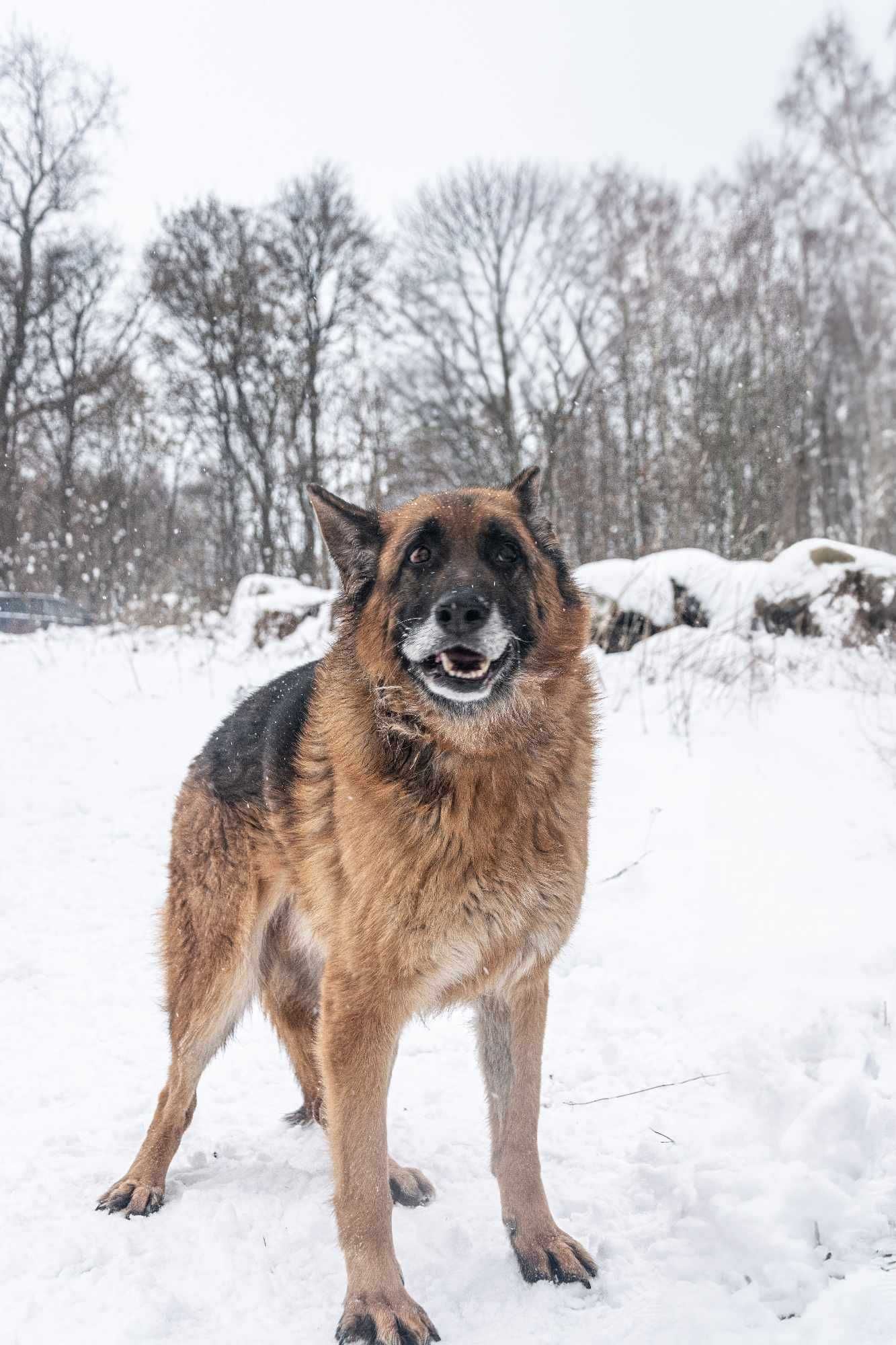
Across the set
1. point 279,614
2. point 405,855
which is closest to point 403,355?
point 279,614

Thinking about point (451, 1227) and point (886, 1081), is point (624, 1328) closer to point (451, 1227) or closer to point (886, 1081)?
point (451, 1227)

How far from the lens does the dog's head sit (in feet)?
7.32

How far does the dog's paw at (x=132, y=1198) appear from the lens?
8.36 feet

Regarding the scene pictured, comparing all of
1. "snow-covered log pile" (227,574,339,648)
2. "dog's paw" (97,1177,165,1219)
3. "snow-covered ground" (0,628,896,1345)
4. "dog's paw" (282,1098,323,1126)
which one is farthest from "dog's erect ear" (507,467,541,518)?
"snow-covered log pile" (227,574,339,648)

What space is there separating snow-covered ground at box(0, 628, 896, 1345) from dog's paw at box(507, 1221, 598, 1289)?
38 mm

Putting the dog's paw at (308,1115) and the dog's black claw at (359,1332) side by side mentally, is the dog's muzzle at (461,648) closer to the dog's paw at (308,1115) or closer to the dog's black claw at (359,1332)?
the dog's black claw at (359,1332)

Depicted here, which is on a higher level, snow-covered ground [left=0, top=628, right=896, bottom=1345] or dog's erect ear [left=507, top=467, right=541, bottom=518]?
dog's erect ear [left=507, top=467, right=541, bottom=518]

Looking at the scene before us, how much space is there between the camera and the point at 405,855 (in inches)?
A: 85.1

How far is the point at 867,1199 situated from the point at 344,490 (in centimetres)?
1399

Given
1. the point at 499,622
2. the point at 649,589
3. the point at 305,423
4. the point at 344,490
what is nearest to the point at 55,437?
the point at 305,423

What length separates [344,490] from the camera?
15.2 m

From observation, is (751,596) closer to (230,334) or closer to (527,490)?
(527,490)

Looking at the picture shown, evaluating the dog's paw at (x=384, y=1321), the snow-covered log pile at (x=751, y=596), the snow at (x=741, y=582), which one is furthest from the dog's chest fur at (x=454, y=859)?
the snow at (x=741, y=582)

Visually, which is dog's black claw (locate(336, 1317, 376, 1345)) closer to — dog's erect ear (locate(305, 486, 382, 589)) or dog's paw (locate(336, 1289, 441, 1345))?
dog's paw (locate(336, 1289, 441, 1345))
